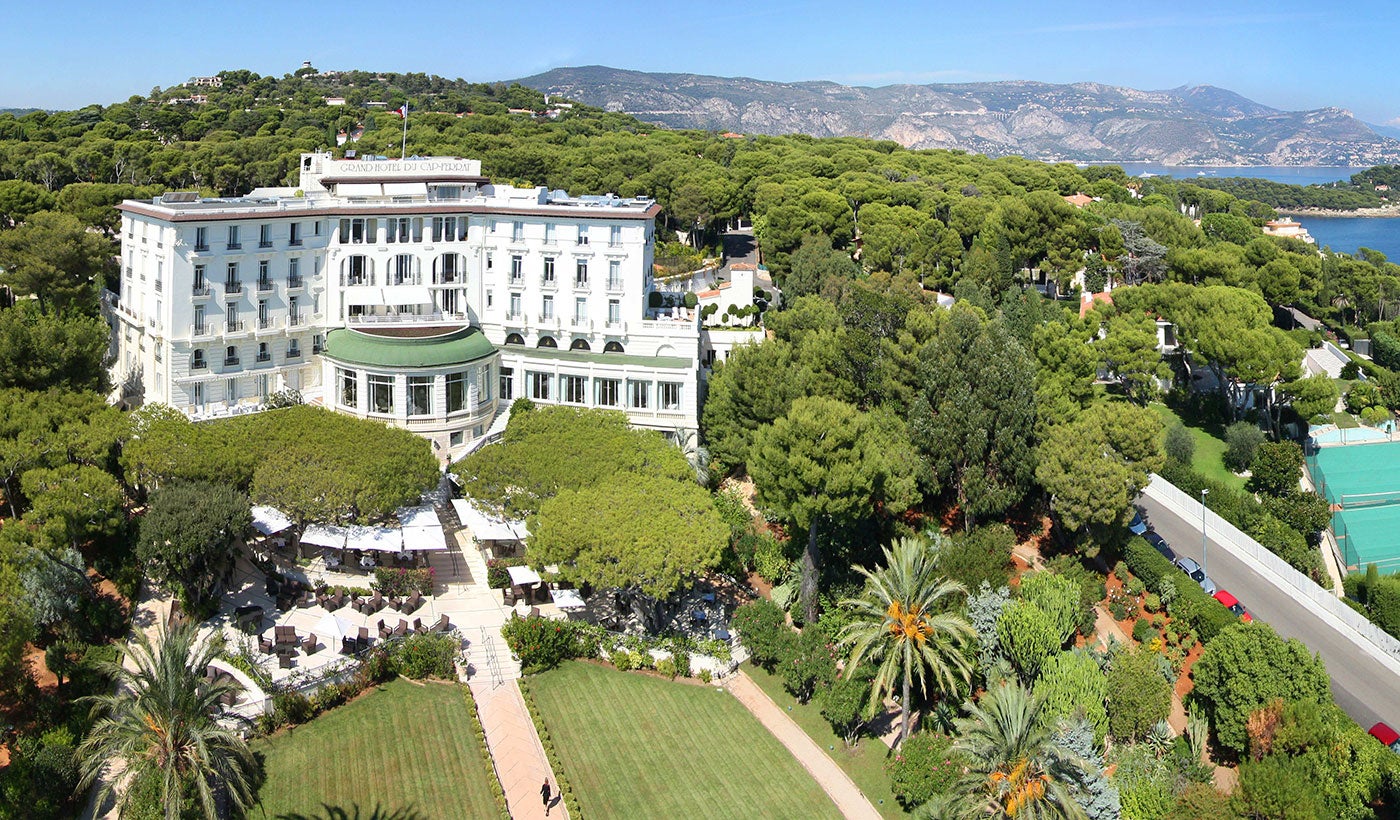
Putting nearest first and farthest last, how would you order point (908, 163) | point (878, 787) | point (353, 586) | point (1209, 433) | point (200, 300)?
point (878, 787)
point (353, 586)
point (200, 300)
point (1209, 433)
point (908, 163)

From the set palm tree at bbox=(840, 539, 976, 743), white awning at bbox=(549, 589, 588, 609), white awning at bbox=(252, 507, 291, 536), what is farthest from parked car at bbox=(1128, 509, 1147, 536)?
white awning at bbox=(252, 507, 291, 536)

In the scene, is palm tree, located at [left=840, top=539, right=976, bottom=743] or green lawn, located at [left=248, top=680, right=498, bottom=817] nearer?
green lawn, located at [left=248, top=680, right=498, bottom=817]

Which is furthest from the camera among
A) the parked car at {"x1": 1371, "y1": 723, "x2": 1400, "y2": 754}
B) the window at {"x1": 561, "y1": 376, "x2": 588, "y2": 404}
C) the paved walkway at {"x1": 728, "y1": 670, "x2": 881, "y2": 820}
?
the window at {"x1": 561, "y1": 376, "x2": 588, "y2": 404}

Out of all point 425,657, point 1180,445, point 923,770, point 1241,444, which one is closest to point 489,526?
point 425,657

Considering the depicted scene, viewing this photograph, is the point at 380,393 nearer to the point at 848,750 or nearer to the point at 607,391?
the point at 607,391

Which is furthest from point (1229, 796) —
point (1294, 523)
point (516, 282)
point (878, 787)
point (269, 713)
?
point (516, 282)

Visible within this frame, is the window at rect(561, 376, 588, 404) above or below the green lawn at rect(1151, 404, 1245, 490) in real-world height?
above

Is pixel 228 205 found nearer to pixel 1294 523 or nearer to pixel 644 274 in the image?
pixel 644 274

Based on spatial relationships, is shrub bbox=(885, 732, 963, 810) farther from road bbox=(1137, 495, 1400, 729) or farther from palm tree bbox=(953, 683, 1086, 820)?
road bbox=(1137, 495, 1400, 729)
